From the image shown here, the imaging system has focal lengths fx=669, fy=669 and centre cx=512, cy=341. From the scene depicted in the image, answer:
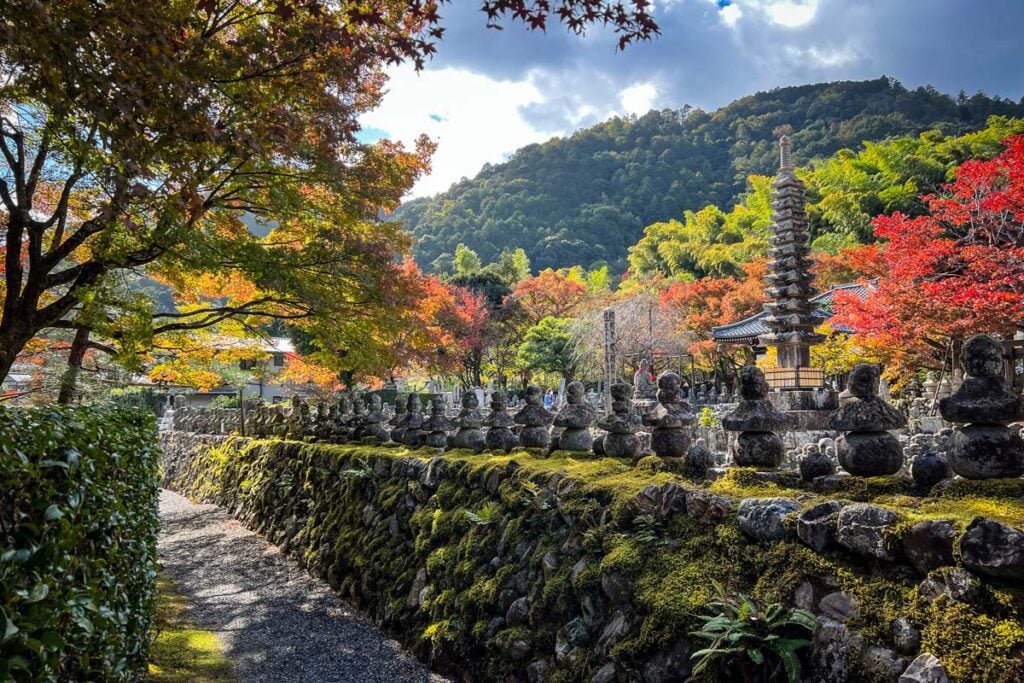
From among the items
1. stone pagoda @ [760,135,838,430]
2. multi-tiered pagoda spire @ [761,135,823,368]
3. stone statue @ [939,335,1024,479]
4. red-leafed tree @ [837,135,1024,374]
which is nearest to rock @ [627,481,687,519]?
stone statue @ [939,335,1024,479]

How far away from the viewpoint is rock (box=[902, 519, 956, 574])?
255 centimetres

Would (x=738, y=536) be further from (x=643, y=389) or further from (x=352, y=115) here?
(x=643, y=389)

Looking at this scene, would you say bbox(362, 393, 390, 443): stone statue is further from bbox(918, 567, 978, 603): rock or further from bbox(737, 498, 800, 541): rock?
bbox(918, 567, 978, 603): rock

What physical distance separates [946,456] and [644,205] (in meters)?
70.8

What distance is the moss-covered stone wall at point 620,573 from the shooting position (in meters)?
2.56

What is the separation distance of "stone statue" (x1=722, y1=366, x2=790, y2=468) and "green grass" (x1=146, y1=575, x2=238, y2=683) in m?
4.55

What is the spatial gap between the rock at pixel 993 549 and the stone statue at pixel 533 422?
4.59 meters

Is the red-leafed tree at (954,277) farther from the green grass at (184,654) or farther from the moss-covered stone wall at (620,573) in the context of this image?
the green grass at (184,654)

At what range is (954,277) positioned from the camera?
15.0 m

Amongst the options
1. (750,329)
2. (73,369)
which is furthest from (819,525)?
(750,329)

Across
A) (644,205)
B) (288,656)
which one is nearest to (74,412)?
(288,656)

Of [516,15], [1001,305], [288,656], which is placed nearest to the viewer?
[516,15]

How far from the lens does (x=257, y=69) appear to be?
21.5ft

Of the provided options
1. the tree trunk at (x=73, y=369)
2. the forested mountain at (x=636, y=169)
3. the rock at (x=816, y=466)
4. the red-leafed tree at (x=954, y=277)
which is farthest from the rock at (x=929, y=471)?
the forested mountain at (x=636, y=169)
